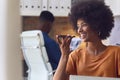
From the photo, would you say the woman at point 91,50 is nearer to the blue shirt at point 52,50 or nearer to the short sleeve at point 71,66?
the short sleeve at point 71,66

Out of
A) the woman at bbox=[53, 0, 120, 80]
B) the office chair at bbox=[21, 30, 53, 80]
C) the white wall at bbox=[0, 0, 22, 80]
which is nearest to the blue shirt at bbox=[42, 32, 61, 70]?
the office chair at bbox=[21, 30, 53, 80]

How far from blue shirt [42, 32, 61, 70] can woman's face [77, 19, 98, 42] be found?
1.46 metres

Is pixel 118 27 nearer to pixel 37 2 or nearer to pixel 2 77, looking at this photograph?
pixel 37 2

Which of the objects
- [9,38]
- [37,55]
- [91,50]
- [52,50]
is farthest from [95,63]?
[37,55]

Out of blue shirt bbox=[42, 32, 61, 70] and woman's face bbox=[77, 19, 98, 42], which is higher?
woman's face bbox=[77, 19, 98, 42]

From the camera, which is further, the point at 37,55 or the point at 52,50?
the point at 37,55

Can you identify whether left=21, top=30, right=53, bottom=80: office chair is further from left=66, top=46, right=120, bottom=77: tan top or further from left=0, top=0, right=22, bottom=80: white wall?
left=0, top=0, right=22, bottom=80: white wall

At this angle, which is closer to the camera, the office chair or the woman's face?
the woman's face

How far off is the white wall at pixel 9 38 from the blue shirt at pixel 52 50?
2.45 meters

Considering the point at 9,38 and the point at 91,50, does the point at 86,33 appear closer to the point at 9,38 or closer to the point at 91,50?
the point at 91,50

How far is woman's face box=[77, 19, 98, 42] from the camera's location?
1395mm

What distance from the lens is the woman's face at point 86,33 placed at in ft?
4.58

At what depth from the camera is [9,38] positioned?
1.39 feet

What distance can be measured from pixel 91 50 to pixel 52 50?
1513mm
